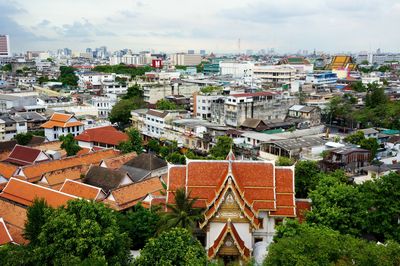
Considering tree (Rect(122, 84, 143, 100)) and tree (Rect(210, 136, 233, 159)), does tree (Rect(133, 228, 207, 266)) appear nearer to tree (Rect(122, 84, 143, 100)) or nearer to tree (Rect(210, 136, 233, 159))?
tree (Rect(210, 136, 233, 159))

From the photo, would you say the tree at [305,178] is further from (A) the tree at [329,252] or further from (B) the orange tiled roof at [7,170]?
(B) the orange tiled roof at [7,170]

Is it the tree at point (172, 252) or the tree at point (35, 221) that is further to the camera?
the tree at point (35, 221)

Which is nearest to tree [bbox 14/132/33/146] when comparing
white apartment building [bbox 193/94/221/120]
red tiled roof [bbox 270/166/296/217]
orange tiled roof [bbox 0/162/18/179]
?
orange tiled roof [bbox 0/162/18/179]

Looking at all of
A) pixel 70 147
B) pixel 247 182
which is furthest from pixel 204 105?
pixel 247 182

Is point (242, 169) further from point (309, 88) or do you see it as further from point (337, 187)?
point (309, 88)

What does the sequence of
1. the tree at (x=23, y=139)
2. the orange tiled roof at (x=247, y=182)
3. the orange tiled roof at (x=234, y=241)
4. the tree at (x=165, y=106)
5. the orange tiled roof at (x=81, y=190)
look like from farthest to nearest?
the tree at (x=165, y=106) → the tree at (x=23, y=139) → the orange tiled roof at (x=81, y=190) → the orange tiled roof at (x=247, y=182) → the orange tiled roof at (x=234, y=241)

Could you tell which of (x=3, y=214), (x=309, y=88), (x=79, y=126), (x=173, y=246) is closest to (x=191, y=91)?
(x=309, y=88)

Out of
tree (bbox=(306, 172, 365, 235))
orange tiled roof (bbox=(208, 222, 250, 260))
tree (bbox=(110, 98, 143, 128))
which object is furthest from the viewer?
tree (bbox=(110, 98, 143, 128))

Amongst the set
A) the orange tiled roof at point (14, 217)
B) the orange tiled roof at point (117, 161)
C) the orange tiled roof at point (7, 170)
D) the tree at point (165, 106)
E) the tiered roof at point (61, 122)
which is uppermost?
the tree at point (165, 106)

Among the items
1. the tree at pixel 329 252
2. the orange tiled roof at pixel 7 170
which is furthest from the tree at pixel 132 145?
the tree at pixel 329 252
